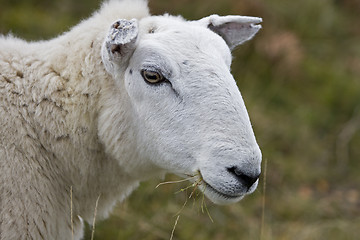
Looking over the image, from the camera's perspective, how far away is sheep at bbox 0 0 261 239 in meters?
2.94

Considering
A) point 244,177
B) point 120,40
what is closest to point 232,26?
point 120,40

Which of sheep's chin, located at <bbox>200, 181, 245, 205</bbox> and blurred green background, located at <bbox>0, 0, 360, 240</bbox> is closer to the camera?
sheep's chin, located at <bbox>200, 181, 245, 205</bbox>

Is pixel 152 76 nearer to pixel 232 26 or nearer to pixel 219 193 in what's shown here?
pixel 219 193

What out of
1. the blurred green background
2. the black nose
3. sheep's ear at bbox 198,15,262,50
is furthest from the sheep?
the blurred green background

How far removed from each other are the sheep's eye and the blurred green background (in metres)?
2.45

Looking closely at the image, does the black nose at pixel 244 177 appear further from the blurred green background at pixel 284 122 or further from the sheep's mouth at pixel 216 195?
the blurred green background at pixel 284 122

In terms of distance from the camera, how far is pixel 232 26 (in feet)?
12.5

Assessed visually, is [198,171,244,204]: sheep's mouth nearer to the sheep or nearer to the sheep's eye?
the sheep

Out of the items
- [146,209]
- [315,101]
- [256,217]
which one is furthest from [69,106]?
[315,101]

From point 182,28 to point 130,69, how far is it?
473 mm

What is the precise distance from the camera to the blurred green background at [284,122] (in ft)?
18.9

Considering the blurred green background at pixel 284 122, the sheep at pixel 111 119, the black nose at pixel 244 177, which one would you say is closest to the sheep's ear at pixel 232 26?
the sheep at pixel 111 119

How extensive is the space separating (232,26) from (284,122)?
475 cm

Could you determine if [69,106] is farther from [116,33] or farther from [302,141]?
[302,141]
